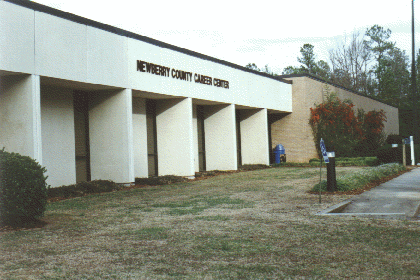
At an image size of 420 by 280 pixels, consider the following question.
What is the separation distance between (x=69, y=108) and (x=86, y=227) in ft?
26.0

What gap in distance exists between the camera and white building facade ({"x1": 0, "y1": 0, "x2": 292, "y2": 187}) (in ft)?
39.1

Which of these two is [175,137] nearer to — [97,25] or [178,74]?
[178,74]

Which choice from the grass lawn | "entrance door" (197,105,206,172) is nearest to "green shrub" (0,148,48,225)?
the grass lawn

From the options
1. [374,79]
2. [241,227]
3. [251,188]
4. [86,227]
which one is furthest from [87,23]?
[374,79]

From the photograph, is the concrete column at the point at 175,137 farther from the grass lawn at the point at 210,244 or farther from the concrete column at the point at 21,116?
the grass lawn at the point at 210,244

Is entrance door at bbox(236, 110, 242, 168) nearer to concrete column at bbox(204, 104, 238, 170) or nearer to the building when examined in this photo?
the building

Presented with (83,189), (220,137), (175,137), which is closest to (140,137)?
(175,137)

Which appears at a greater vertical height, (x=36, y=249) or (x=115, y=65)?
(x=115, y=65)

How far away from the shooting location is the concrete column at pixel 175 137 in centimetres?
1850

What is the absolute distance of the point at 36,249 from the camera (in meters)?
6.23

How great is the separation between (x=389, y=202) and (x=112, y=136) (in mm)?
9112

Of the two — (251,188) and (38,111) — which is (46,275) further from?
(251,188)

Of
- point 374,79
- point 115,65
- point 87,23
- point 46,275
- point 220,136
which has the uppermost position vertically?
point 374,79

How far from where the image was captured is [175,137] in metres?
18.7
